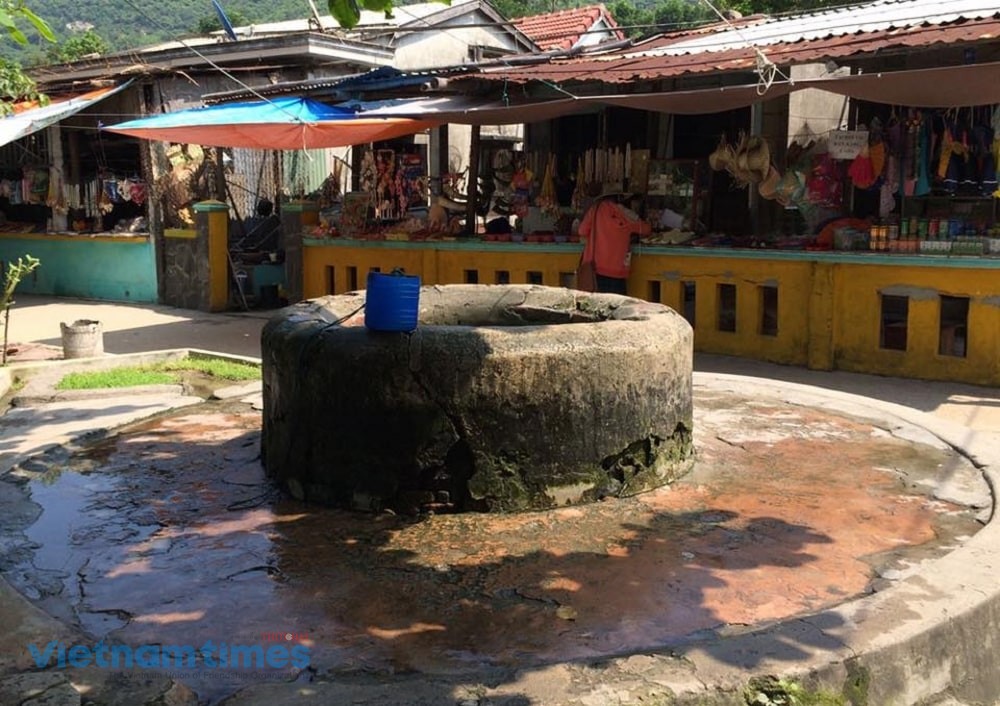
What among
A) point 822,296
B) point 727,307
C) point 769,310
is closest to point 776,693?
point 822,296

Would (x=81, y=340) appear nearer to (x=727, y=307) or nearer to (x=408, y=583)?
(x=727, y=307)

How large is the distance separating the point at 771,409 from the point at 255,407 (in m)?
3.85

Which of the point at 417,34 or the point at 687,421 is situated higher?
the point at 417,34

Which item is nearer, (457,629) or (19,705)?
(19,705)

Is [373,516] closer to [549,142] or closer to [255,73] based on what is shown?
[549,142]

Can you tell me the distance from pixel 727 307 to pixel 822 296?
5.26 feet

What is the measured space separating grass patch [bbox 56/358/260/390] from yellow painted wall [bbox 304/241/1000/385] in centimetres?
383

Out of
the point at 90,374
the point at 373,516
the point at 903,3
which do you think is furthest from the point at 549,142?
the point at 373,516

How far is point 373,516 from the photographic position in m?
4.89

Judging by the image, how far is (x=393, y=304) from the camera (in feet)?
16.0

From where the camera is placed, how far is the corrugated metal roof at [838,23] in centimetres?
932

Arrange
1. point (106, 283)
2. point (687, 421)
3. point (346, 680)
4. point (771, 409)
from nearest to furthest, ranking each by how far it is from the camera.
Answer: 1. point (346, 680)
2. point (687, 421)
3. point (771, 409)
4. point (106, 283)

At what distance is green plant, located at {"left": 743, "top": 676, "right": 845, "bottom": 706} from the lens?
10.3ft

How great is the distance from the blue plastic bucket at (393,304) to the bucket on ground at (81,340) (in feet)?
20.0
